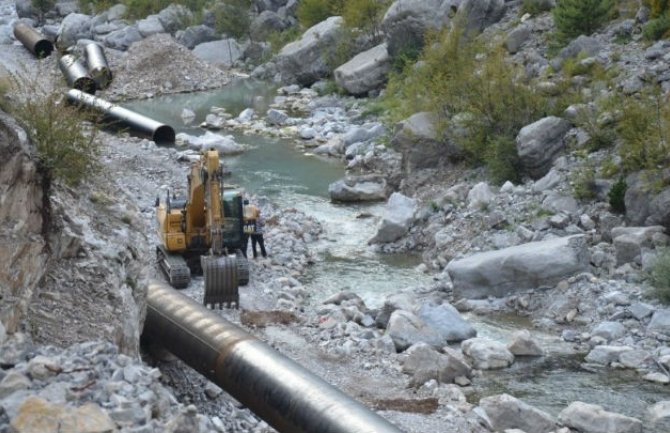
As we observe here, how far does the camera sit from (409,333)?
60.0ft

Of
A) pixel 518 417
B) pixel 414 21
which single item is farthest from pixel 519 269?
pixel 414 21

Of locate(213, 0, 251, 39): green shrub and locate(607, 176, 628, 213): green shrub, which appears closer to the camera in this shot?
locate(607, 176, 628, 213): green shrub

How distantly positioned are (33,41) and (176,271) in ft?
130

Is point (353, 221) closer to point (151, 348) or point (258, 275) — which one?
point (258, 275)

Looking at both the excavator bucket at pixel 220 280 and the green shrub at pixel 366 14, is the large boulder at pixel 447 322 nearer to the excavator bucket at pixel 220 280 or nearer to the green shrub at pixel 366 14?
the excavator bucket at pixel 220 280

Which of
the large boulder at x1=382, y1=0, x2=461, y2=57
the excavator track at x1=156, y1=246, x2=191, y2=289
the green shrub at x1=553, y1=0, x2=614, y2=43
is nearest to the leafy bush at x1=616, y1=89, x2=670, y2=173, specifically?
the green shrub at x1=553, y1=0, x2=614, y2=43

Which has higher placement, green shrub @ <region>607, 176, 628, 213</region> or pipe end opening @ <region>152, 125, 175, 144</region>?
green shrub @ <region>607, 176, 628, 213</region>

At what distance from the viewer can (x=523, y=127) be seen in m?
28.6

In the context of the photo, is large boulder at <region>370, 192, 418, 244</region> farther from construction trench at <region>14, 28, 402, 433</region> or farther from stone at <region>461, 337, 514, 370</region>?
construction trench at <region>14, 28, 402, 433</region>

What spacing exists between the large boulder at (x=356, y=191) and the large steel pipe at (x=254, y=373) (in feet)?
45.2

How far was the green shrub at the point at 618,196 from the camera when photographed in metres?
23.6

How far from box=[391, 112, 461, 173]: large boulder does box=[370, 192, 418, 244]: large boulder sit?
4.33 m


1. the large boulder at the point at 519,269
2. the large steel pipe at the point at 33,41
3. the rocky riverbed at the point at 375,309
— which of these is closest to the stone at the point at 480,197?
the rocky riverbed at the point at 375,309

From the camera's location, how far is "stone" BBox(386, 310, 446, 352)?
716 inches
